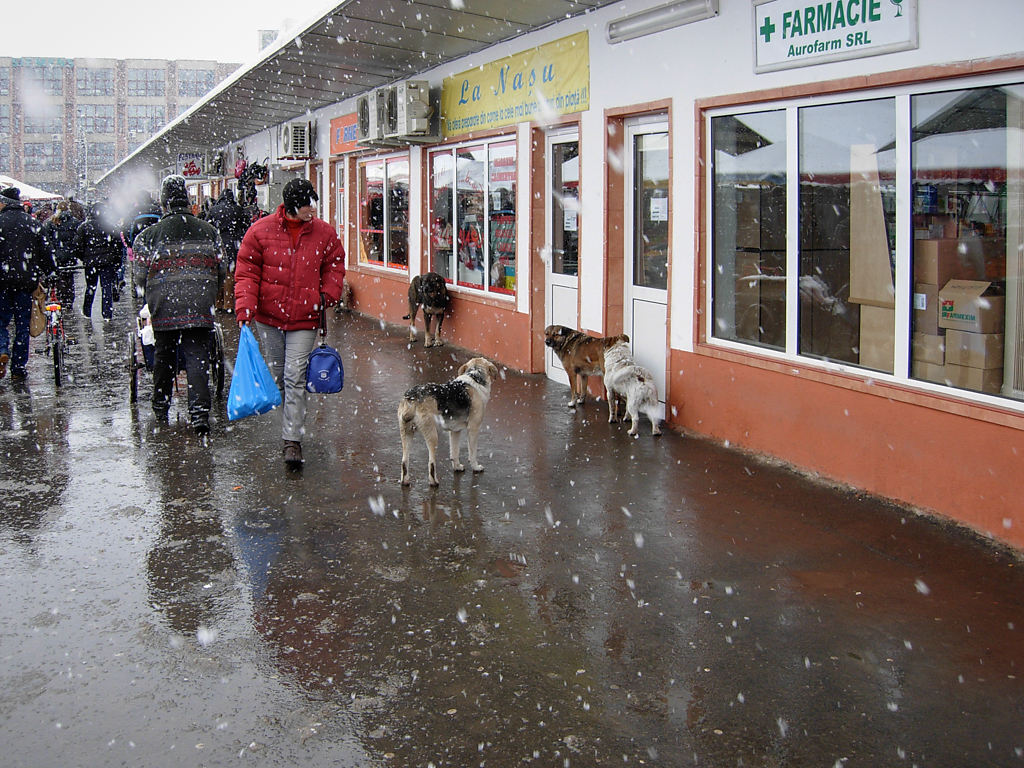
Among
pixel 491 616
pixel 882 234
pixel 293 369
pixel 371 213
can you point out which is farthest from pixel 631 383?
pixel 371 213

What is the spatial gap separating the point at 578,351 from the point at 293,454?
2.91 meters

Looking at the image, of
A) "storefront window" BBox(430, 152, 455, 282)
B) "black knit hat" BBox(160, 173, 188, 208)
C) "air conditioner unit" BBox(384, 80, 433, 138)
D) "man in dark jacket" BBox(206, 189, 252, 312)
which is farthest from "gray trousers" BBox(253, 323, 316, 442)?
"man in dark jacket" BBox(206, 189, 252, 312)

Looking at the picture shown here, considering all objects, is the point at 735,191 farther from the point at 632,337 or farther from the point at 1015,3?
the point at 1015,3

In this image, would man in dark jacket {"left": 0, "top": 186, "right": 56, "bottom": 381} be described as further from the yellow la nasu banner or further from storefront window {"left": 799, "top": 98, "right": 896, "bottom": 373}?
storefront window {"left": 799, "top": 98, "right": 896, "bottom": 373}

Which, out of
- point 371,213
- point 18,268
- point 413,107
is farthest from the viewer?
point 371,213

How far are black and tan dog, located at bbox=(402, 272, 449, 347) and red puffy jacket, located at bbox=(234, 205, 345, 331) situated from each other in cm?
590

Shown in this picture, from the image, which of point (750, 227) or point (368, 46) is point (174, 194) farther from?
point (368, 46)

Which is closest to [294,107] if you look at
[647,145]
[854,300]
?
[647,145]

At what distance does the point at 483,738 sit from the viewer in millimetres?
3609

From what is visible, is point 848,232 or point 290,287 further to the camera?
point 290,287

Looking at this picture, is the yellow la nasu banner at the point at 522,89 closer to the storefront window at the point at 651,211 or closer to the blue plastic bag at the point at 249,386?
the storefront window at the point at 651,211

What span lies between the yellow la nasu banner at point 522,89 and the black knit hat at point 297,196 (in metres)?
3.62

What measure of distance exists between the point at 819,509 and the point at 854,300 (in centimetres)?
157

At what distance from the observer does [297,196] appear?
7.31m
